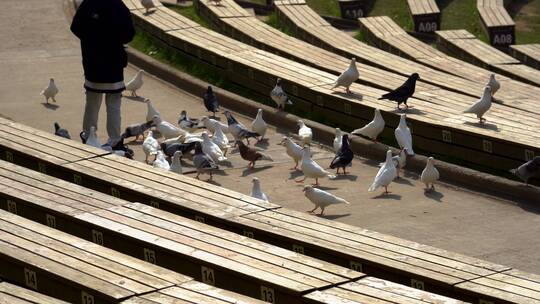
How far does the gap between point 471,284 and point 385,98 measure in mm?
7879

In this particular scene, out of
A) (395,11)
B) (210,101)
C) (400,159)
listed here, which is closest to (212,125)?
(210,101)

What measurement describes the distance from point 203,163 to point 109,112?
1.91m

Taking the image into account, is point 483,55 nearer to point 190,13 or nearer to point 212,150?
point 190,13

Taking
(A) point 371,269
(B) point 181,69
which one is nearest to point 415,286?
(A) point 371,269

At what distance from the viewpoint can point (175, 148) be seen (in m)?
17.4

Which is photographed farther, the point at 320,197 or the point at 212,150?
the point at 212,150

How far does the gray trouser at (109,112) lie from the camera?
58.4 ft

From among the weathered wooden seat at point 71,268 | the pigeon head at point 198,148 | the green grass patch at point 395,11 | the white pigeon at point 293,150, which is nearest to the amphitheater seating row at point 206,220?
the weathered wooden seat at point 71,268

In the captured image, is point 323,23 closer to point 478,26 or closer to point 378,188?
point 478,26

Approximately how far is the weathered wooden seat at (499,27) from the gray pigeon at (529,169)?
11.7m

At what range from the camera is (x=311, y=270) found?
430 inches

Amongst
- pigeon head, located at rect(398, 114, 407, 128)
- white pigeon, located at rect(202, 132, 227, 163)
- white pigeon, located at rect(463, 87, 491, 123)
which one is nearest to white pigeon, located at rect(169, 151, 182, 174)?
white pigeon, located at rect(202, 132, 227, 163)

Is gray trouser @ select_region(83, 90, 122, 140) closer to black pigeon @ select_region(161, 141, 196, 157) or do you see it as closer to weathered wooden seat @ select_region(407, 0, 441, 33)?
black pigeon @ select_region(161, 141, 196, 157)

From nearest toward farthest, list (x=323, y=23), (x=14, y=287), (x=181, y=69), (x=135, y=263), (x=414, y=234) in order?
1. (x=14, y=287)
2. (x=135, y=263)
3. (x=414, y=234)
4. (x=181, y=69)
5. (x=323, y=23)
